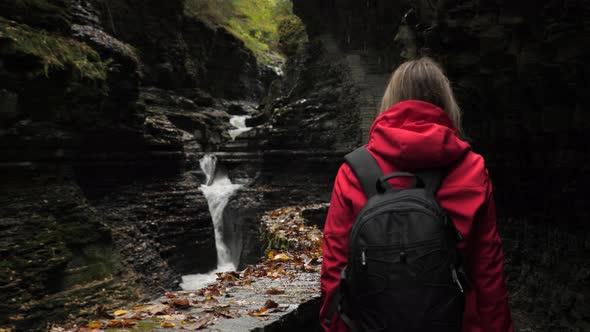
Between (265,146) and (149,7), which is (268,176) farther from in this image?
(149,7)

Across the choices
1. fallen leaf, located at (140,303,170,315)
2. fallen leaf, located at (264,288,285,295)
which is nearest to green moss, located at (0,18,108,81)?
fallen leaf, located at (140,303,170,315)

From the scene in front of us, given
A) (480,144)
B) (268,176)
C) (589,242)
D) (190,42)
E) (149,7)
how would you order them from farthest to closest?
(190,42), (149,7), (268,176), (480,144), (589,242)

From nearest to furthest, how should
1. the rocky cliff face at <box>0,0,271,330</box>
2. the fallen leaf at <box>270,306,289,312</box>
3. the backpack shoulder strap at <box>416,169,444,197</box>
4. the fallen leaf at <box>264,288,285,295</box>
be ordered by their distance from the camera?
1. the backpack shoulder strap at <box>416,169,444,197</box>
2. the fallen leaf at <box>270,306,289,312</box>
3. the fallen leaf at <box>264,288,285,295</box>
4. the rocky cliff face at <box>0,0,271,330</box>

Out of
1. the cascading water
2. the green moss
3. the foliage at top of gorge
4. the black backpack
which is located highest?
the foliage at top of gorge

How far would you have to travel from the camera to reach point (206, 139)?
2447 cm

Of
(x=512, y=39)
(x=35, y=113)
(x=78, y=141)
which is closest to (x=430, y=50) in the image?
(x=512, y=39)

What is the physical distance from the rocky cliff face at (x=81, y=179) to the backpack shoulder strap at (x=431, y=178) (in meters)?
10.0

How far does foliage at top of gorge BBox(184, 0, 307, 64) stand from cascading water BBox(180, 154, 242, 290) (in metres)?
13.6

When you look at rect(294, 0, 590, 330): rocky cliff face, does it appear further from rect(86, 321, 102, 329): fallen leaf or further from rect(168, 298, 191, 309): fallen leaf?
rect(86, 321, 102, 329): fallen leaf

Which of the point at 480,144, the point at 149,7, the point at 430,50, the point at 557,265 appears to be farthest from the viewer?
the point at 149,7

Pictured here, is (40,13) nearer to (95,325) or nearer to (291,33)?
(95,325)

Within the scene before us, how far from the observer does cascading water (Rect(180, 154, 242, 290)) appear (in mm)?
15219

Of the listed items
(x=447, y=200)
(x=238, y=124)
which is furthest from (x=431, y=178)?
(x=238, y=124)

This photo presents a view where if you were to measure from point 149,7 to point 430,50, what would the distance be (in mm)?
24960
